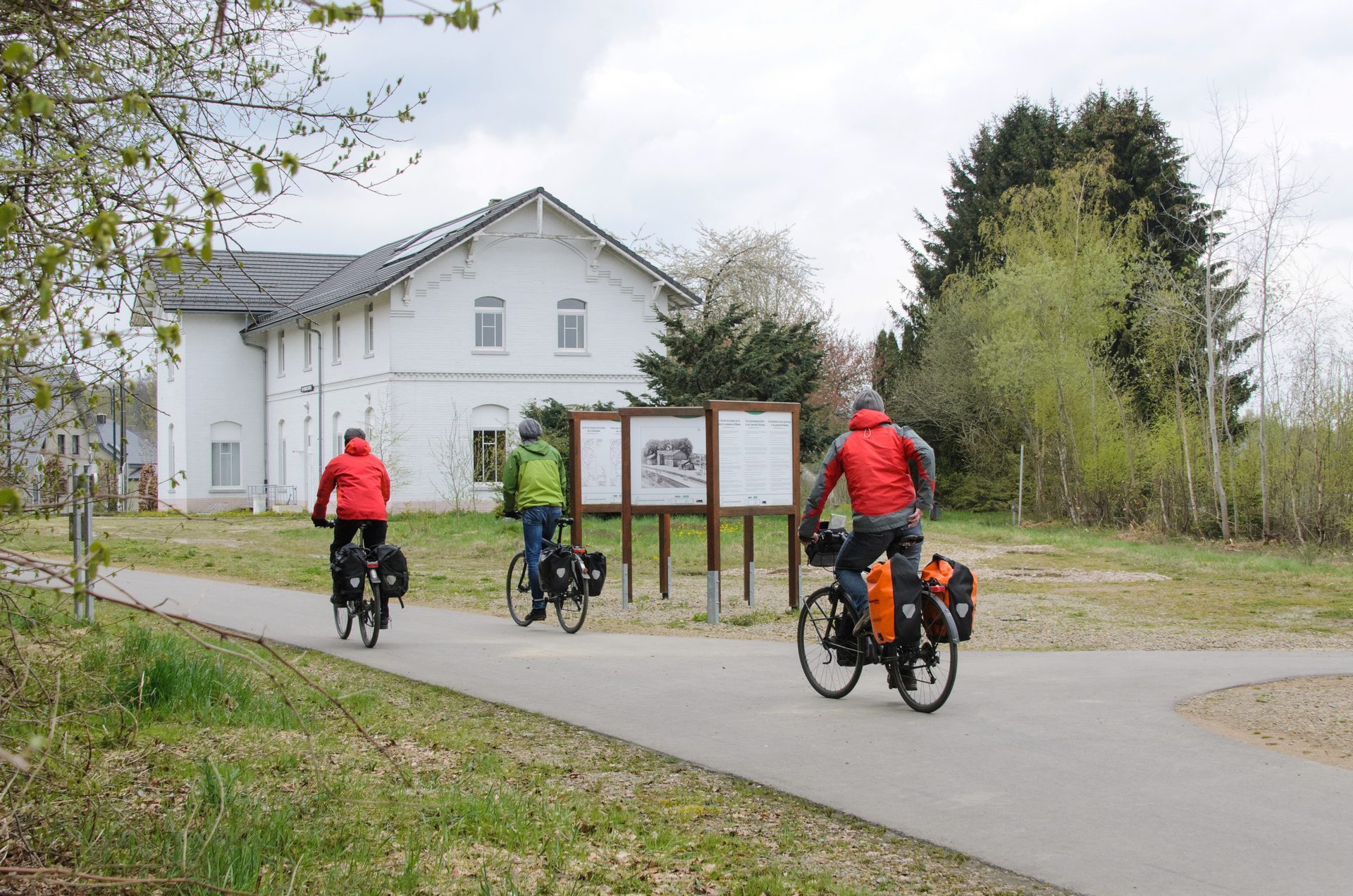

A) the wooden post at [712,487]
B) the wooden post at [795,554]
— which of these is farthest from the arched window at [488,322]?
the wooden post at [712,487]

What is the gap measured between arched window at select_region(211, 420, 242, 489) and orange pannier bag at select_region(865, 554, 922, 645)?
143ft

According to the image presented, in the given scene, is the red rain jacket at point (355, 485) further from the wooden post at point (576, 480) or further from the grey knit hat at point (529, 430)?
the wooden post at point (576, 480)

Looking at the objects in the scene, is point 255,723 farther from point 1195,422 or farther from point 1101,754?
point 1195,422

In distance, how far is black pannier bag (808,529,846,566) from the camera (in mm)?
9281

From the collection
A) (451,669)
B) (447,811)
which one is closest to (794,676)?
(451,669)

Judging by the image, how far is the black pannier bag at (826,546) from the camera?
30.5 ft

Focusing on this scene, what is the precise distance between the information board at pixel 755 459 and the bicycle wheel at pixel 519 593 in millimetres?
2344

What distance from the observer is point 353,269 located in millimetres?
47406

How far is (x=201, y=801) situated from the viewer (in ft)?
17.1

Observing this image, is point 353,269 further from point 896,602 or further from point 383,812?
point 383,812

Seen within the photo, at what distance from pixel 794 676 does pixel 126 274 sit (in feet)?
18.4

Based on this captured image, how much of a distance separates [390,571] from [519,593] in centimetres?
193

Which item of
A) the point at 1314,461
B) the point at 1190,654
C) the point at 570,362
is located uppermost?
the point at 570,362

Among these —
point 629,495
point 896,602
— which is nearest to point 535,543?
point 629,495
